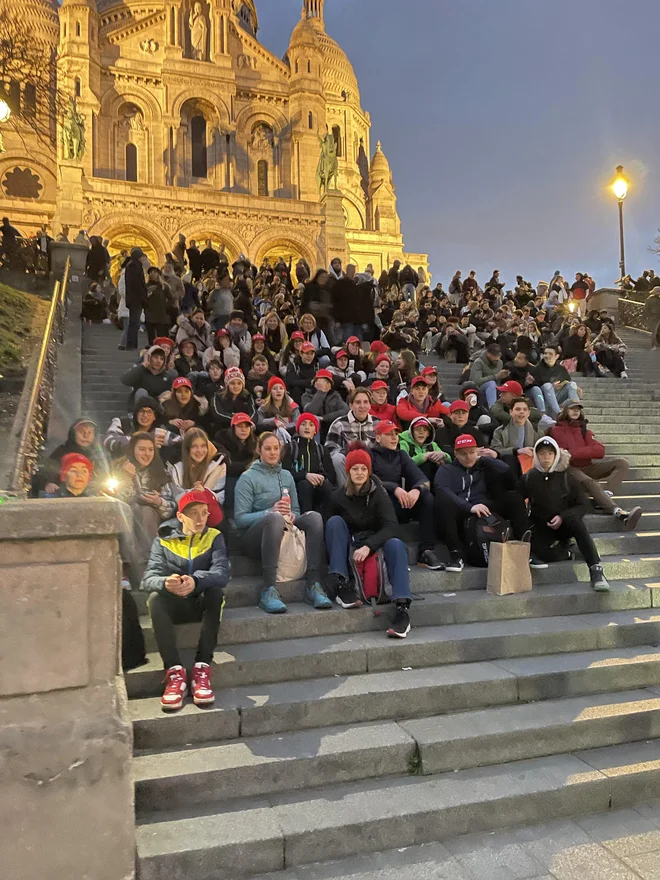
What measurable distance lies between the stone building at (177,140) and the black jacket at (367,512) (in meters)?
33.2

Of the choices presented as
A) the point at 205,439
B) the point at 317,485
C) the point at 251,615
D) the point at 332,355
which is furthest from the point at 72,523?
the point at 332,355

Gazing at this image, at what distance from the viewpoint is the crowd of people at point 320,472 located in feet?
14.7

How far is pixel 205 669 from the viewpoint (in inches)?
156

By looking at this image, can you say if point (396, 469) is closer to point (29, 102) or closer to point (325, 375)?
point (325, 375)

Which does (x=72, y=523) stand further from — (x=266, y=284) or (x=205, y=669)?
(x=266, y=284)

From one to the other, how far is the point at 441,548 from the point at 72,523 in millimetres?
3765

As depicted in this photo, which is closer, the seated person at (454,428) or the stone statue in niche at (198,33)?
the seated person at (454,428)

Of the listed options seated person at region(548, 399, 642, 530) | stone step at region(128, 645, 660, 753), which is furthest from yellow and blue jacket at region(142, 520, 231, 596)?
seated person at region(548, 399, 642, 530)

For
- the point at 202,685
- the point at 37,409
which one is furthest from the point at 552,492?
the point at 37,409

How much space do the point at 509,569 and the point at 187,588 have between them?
103 inches

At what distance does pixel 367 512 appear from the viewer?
17.2 ft

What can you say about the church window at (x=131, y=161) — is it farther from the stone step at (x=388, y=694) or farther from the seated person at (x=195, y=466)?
the stone step at (x=388, y=694)

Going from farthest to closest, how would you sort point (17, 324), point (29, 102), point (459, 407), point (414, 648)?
point (29, 102) → point (17, 324) → point (459, 407) → point (414, 648)

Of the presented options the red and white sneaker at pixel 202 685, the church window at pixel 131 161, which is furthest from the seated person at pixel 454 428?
the church window at pixel 131 161
